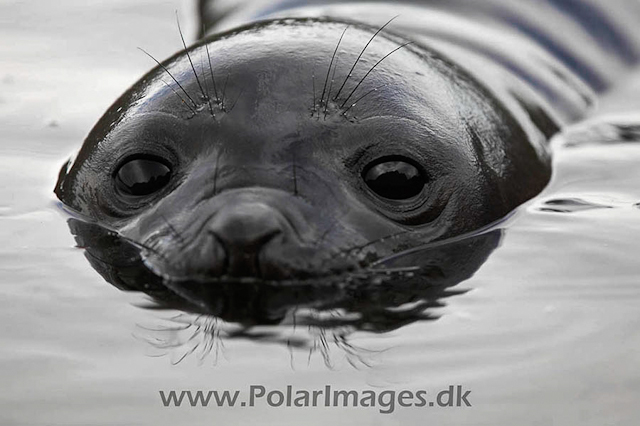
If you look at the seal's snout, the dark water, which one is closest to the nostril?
the seal's snout

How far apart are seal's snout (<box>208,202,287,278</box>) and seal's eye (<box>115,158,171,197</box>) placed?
0.56m

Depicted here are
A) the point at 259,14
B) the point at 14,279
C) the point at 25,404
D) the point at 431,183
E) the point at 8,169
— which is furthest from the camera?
the point at 259,14

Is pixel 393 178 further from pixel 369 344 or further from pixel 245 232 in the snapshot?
pixel 369 344

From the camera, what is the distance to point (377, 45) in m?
5.61

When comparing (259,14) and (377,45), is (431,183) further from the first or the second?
(259,14)

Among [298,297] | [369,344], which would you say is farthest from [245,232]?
[369,344]

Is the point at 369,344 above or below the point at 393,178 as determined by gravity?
below

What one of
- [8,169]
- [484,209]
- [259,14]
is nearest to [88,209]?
[8,169]

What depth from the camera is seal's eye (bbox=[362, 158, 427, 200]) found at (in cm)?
490

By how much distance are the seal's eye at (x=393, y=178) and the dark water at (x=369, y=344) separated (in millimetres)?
427

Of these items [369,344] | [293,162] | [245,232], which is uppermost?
[293,162]

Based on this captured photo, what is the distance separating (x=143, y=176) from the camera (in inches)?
196

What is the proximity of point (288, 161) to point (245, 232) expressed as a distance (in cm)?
52

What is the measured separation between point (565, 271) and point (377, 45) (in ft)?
4.72
